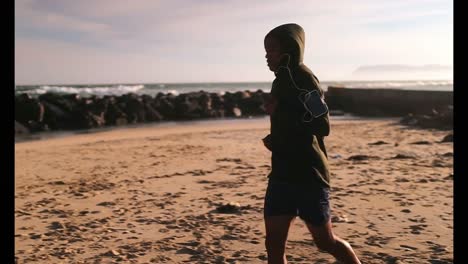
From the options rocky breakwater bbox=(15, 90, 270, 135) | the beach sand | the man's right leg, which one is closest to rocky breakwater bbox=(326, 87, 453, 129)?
rocky breakwater bbox=(15, 90, 270, 135)

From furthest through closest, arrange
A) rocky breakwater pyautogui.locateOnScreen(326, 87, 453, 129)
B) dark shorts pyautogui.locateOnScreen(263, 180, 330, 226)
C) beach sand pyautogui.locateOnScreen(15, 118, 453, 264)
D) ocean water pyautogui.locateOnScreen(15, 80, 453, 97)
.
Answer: ocean water pyautogui.locateOnScreen(15, 80, 453, 97), rocky breakwater pyautogui.locateOnScreen(326, 87, 453, 129), beach sand pyautogui.locateOnScreen(15, 118, 453, 264), dark shorts pyautogui.locateOnScreen(263, 180, 330, 226)

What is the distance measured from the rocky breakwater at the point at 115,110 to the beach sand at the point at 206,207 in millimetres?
8349

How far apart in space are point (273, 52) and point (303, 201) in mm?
869

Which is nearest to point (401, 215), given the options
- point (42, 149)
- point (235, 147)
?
point (235, 147)

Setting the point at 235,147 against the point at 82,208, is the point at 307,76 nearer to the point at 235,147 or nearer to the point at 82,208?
the point at 82,208

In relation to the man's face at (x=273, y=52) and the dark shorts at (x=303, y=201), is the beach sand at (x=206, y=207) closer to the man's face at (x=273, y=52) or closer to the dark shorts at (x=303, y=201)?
the dark shorts at (x=303, y=201)

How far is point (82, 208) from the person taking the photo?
516cm

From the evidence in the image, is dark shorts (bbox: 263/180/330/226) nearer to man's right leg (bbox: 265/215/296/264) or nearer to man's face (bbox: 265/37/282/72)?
man's right leg (bbox: 265/215/296/264)

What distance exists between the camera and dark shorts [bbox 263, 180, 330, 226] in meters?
2.42

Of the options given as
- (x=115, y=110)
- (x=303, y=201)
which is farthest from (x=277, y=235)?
(x=115, y=110)

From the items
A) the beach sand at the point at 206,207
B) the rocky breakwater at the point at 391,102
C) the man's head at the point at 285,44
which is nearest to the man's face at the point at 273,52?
the man's head at the point at 285,44

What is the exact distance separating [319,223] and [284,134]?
54cm

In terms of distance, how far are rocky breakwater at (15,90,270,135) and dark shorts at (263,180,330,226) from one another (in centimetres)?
1472

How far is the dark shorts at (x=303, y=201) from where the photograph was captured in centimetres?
242
